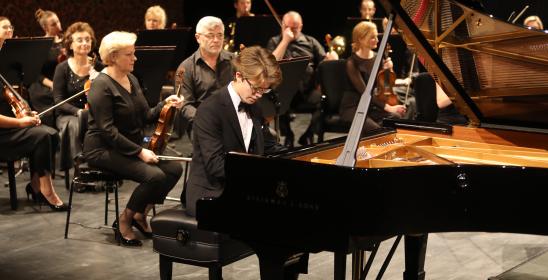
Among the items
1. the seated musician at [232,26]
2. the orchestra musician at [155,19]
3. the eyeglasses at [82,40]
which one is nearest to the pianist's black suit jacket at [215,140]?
the eyeglasses at [82,40]

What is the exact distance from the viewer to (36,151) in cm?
629

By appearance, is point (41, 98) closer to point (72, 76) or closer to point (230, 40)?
point (72, 76)

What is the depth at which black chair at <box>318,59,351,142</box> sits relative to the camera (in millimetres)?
7277

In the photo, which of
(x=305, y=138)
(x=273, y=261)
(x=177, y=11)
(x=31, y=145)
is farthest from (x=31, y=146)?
(x=177, y=11)

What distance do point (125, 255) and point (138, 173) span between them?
1.68 feet

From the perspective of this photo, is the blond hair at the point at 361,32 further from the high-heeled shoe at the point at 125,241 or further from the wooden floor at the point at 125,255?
the high-heeled shoe at the point at 125,241

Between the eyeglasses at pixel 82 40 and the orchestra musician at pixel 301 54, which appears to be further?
the orchestra musician at pixel 301 54

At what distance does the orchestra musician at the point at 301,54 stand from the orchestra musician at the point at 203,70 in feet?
6.22

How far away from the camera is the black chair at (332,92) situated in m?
7.28

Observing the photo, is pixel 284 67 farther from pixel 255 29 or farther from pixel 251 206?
pixel 251 206

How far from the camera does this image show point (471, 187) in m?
3.46

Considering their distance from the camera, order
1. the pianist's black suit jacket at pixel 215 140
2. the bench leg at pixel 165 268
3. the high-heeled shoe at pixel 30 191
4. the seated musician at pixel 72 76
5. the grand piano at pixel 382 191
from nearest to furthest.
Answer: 1. the grand piano at pixel 382 191
2. the pianist's black suit jacket at pixel 215 140
3. the bench leg at pixel 165 268
4. the high-heeled shoe at pixel 30 191
5. the seated musician at pixel 72 76

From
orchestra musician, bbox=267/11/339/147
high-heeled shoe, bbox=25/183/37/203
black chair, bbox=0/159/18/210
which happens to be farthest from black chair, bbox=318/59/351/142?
black chair, bbox=0/159/18/210

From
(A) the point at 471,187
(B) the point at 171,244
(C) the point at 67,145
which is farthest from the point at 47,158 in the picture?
(A) the point at 471,187
